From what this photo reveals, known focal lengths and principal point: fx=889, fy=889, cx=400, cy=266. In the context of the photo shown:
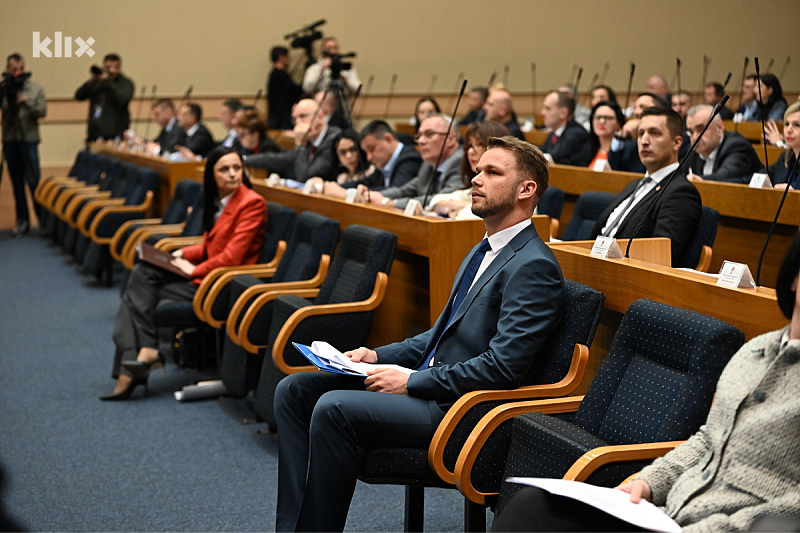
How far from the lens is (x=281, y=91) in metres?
10.2

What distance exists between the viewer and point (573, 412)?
6.98ft

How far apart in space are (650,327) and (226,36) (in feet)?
29.9

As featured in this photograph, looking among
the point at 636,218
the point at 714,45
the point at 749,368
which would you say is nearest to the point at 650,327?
the point at 749,368

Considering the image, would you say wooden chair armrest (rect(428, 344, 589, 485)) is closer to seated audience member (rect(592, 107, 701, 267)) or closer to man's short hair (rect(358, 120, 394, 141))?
seated audience member (rect(592, 107, 701, 267))

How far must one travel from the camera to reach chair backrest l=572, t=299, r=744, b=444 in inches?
70.0

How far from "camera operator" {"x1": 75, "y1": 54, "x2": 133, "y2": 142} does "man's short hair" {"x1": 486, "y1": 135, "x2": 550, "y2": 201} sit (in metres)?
7.29

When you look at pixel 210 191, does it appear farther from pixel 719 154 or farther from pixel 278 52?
pixel 278 52

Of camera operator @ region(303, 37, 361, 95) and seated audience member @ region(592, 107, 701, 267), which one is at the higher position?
camera operator @ region(303, 37, 361, 95)

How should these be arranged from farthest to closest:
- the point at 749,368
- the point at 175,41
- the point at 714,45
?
1. the point at 714,45
2. the point at 175,41
3. the point at 749,368

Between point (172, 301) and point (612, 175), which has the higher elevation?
point (612, 175)

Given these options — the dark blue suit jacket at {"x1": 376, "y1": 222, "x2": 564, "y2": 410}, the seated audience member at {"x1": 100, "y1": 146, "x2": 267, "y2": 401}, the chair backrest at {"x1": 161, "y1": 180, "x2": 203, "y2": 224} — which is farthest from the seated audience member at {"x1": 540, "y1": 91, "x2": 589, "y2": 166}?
the dark blue suit jacket at {"x1": 376, "y1": 222, "x2": 564, "y2": 410}

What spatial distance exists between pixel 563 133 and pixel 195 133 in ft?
10.8

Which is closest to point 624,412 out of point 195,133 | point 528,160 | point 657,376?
point 657,376

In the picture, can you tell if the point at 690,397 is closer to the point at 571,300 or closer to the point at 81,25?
the point at 571,300
